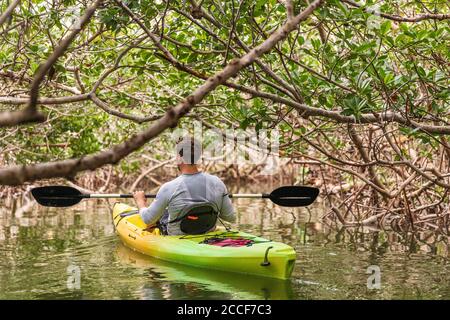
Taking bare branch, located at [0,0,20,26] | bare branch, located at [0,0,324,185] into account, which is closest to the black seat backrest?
bare branch, located at [0,0,20,26]

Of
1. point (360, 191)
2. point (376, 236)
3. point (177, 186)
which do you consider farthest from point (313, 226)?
point (177, 186)

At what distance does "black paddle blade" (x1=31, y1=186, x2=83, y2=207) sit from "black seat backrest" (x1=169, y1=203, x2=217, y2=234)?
3.64 ft

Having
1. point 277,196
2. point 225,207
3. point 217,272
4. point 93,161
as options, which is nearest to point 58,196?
point 225,207

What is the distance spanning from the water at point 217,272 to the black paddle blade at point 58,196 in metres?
0.51

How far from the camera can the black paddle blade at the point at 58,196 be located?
6762mm

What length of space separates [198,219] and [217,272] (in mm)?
669

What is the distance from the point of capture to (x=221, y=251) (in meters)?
5.72

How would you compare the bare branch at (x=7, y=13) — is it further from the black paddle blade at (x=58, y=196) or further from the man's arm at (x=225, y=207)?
the black paddle blade at (x=58, y=196)

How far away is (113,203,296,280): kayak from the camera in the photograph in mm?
5387

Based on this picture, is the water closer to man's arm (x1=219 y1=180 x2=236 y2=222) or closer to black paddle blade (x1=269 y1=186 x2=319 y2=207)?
black paddle blade (x1=269 y1=186 x2=319 y2=207)

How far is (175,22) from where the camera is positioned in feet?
18.3

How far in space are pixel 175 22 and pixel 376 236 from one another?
392 cm

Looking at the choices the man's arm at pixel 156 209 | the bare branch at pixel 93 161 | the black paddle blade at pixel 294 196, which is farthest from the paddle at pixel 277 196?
the bare branch at pixel 93 161
